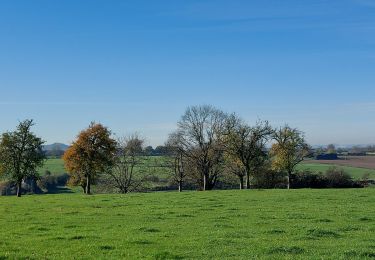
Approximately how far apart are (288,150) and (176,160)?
19742 millimetres

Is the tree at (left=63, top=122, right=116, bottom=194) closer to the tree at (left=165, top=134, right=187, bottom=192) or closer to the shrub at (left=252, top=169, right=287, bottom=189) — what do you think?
the tree at (left=165, top=134, right=187, bottom=192)

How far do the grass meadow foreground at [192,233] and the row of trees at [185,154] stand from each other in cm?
3354

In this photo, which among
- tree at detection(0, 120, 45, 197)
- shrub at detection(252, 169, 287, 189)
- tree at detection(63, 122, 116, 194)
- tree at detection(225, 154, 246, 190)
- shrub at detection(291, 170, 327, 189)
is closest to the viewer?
tree at detection(0, 120, 45, 197)

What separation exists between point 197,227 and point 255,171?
58809mm

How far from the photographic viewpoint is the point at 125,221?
24344 mm

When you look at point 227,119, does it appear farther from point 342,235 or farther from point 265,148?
point 342,235

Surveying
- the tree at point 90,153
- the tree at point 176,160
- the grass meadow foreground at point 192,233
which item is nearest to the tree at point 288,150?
the tree at point 176,160

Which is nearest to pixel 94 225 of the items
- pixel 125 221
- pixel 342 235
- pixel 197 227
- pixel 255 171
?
pixel 125 221

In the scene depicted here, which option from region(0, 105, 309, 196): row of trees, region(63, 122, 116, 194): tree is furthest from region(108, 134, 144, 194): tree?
region(63, 122, 116, 194): tree

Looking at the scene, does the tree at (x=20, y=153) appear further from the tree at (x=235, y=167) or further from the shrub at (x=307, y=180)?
the shrub at (x=307, y=180)

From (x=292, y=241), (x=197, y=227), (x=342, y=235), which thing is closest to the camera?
(x=292, y=241)

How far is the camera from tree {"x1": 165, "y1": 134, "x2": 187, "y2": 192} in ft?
259

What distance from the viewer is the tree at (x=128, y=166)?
84.8 m

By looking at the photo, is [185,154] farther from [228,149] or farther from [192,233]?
[192,233]
